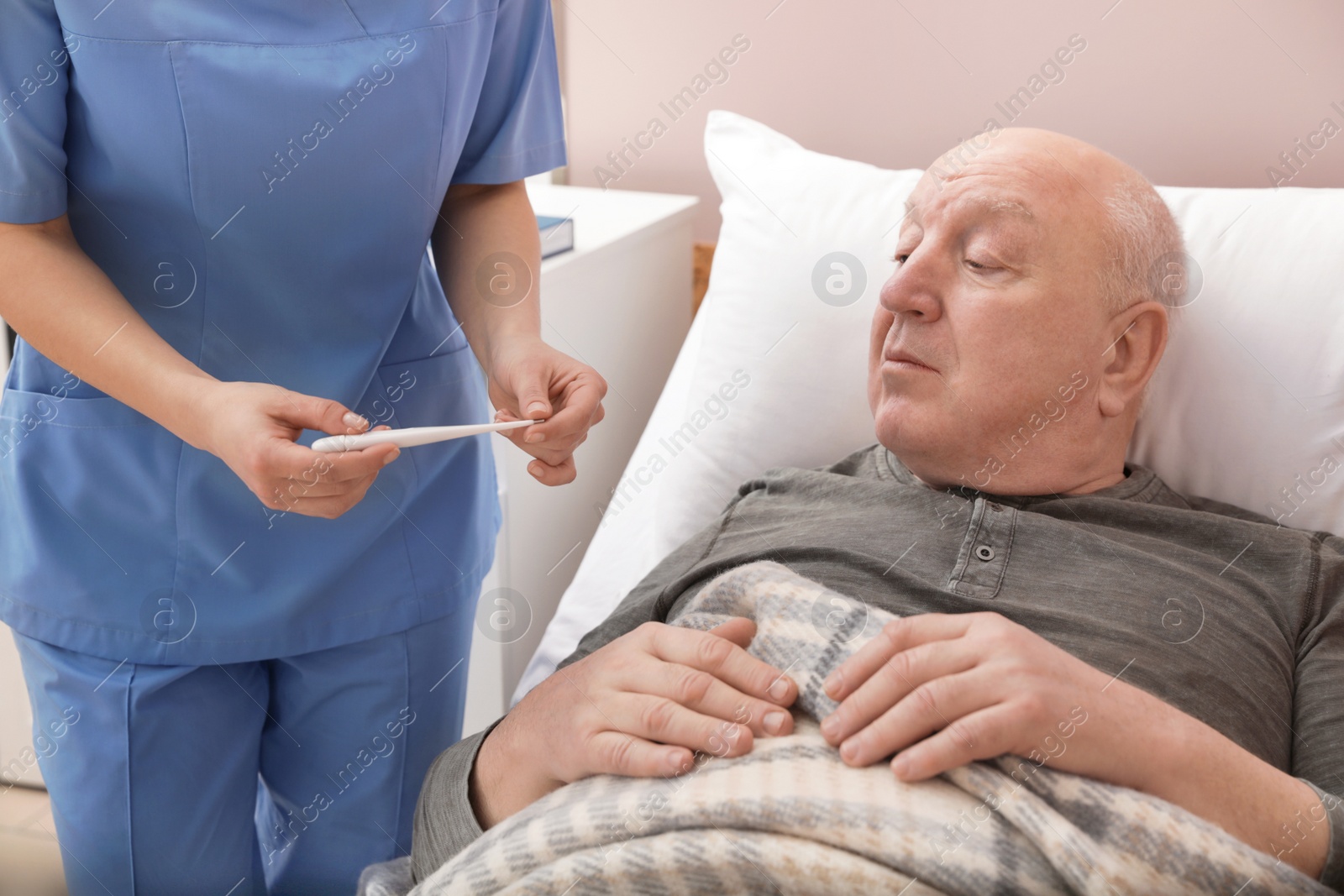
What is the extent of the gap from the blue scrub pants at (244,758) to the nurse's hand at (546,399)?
0.76ft

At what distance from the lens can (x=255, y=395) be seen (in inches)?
29.0

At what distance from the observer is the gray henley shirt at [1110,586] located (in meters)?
0.91

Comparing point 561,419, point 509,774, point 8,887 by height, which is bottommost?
point 8,887

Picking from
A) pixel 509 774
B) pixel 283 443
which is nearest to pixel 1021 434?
A: pixel 509 774

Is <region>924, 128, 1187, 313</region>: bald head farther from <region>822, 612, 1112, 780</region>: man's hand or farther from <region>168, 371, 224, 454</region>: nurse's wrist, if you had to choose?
<region>168, 371, 224, 454</region>: nurse's wrist

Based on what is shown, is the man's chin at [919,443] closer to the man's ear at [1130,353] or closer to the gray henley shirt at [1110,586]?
the gray henley shirt at [1110,586]

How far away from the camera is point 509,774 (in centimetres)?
91

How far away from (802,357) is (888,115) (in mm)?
553

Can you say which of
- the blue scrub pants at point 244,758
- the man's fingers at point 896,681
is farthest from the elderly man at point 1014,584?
the blue scrub pants at point 244,758

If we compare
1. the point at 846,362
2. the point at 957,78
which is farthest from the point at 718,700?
the point at 957,78

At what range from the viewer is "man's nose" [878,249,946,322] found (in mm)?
1059

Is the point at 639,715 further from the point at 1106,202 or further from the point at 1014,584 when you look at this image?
the point at 1106,202

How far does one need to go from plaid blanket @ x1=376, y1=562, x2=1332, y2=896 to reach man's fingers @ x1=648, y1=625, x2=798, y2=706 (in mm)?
44

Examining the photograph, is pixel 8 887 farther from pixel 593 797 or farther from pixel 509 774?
pixel 593 797
